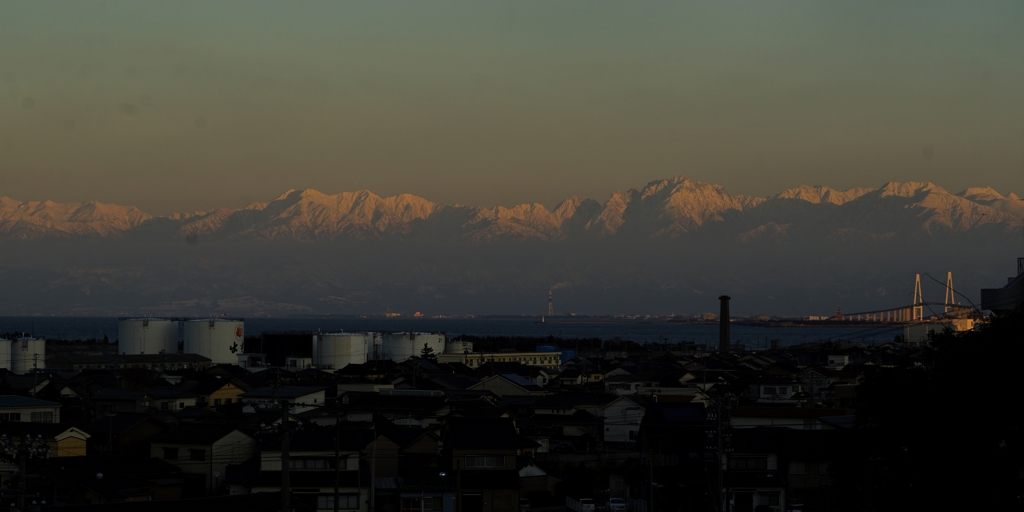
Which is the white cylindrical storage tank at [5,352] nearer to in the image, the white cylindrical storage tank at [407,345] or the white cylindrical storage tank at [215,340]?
the white cylindrical storage tank at [215,340]

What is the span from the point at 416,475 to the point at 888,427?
920 centimetres

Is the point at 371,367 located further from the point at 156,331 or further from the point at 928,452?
the point at 928,452

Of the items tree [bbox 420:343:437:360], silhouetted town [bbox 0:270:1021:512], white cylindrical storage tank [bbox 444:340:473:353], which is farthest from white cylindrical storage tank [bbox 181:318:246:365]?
silhouetted town [bbox 0:270:1021:512]

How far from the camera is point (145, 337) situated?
2418 inches

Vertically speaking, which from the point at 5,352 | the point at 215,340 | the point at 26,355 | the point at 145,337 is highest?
the point at 145,337

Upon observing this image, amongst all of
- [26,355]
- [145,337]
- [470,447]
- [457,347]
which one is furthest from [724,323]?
[470,447]

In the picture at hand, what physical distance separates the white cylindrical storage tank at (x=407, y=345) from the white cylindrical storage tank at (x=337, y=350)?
11.9ft

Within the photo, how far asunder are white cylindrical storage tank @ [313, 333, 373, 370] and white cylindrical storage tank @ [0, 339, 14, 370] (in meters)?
14.6

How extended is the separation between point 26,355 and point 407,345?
20.9 metres

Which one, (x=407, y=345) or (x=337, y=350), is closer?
(x=337, y=350)

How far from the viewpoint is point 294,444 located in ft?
51.3

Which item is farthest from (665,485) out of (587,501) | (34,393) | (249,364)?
(249,364)

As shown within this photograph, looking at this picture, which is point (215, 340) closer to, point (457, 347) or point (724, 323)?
point (457, 347)

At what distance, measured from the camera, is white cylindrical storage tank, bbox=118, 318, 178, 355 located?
61.3 meters
